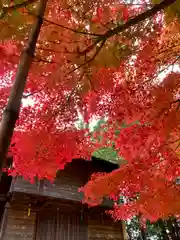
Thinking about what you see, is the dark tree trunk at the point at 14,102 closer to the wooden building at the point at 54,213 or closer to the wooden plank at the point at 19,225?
the wooden building at the point at 54,213

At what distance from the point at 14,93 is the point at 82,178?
43.6 ft

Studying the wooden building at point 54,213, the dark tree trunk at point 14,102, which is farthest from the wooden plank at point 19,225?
the dark tree trunk at point 14,102

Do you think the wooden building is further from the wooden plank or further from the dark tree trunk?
the dark tree trunk

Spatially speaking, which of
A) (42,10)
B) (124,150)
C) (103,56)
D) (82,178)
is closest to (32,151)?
(124,150)

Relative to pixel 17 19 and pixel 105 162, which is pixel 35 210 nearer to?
pixel 105 162

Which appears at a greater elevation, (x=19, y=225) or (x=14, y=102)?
(x=19, y=225)

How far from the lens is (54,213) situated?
487 inches

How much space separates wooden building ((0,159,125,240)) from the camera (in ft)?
37.0

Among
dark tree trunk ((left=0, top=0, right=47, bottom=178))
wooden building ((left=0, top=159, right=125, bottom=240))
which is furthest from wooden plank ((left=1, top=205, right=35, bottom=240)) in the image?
dark tree trunk ((left=0, top=0, right=47, bottom=178))

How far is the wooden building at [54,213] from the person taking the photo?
1127 centimetres

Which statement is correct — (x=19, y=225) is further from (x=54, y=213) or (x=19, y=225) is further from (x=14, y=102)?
(x=14, y=102)

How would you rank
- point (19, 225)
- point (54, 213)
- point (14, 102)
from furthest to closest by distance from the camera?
point (54, 213) → point (19, 225) → point (14, 102)

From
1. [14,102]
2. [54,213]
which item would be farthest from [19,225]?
[14,102]

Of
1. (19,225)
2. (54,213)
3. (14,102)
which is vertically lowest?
(14,102)
